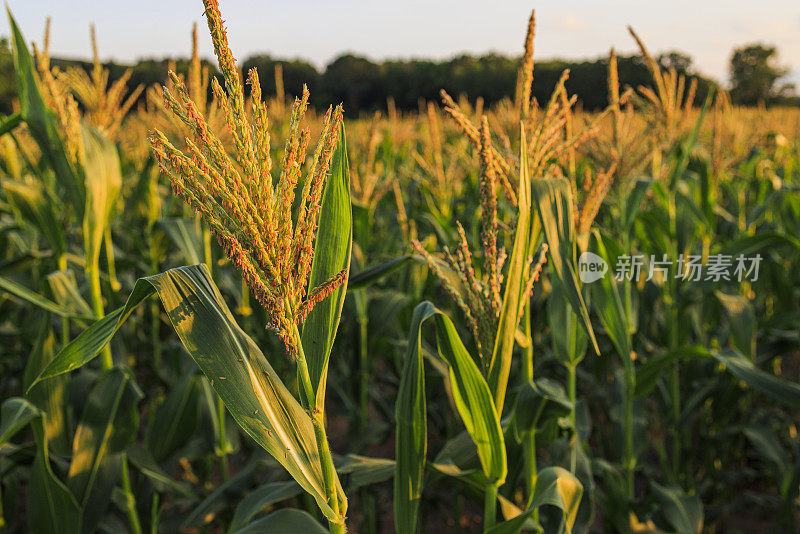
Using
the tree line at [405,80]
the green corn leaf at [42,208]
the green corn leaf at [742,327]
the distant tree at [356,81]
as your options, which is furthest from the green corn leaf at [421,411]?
the distant tree at [356,81]

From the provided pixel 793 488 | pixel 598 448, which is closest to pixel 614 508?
pixel 793 488

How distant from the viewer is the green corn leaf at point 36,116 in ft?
6.40

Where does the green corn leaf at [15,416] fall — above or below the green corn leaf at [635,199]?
below

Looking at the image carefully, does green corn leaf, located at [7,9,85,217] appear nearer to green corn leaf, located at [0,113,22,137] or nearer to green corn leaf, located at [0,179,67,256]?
green corn leaf, located at [0,113,22,137]

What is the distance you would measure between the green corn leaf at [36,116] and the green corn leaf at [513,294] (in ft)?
5.37

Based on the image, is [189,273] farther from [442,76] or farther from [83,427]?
[442,76]

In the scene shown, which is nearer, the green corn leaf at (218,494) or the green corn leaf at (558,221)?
the green corn leaf at (558,221)

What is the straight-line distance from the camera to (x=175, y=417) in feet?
8.35

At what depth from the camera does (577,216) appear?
6.13 feet

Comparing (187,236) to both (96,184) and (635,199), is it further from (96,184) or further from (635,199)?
(635,199)

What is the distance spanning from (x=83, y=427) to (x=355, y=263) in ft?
5.39

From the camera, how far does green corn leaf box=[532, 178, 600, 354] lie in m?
1.37

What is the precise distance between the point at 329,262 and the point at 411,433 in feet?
1.58

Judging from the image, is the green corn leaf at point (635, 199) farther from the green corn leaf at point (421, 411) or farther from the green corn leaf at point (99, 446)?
the green corn leaf at point (99, 446)
